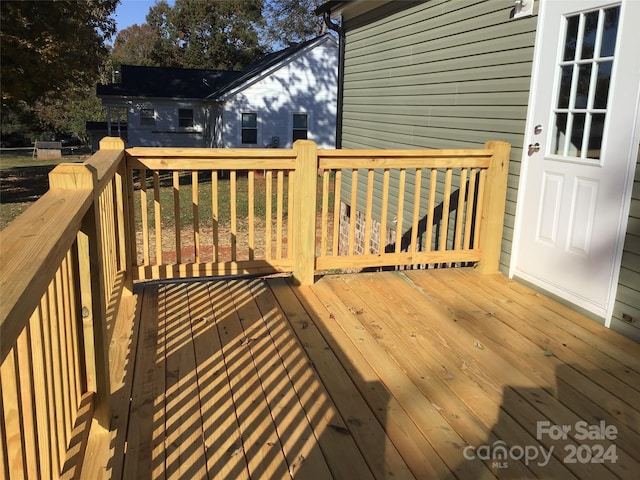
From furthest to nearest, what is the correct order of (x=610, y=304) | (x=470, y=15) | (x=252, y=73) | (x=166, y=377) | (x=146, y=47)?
1. (x=146, y=47)
2. (x=252, y=73)
3. (x=470, y=15)
4. (x=610, y=304)
5. (x=166, y=377)

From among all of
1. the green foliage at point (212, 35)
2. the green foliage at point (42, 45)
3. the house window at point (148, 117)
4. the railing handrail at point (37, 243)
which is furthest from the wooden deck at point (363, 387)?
the green foliage at point (212, 35)

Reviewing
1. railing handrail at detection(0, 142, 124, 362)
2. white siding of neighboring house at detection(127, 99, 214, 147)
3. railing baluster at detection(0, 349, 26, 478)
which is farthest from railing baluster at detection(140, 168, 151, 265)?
white siding of neighboring house at detection(127, 99, 214, 147)

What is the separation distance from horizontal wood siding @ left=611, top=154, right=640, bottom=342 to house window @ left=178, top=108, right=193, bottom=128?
1861 cm

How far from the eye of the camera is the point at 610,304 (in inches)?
122

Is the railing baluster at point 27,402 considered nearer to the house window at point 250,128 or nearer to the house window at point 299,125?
the house window at point 250,128

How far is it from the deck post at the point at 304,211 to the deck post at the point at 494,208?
131 cm

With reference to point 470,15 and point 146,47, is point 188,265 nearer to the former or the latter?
point 470,15

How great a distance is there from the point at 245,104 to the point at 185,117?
3.21m

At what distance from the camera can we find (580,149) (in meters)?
3.30

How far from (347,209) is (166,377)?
625 cm

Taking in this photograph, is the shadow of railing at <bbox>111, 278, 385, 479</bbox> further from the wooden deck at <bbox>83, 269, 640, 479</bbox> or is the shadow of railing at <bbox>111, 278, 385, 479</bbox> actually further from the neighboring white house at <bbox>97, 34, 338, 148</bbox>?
the neighboring white house at <bbox>97, 34, 338, 148</bbox>

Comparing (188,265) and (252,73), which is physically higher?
(252,73)

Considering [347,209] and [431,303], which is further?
[347,209]

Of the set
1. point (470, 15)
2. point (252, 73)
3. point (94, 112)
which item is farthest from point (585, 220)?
point (94, 112)
